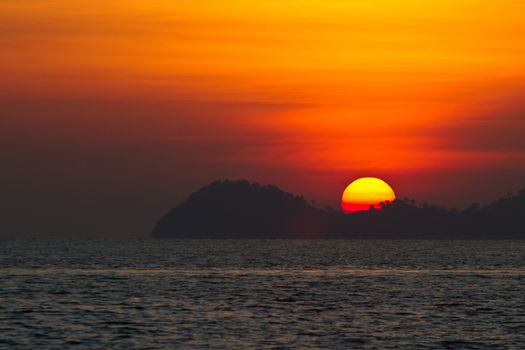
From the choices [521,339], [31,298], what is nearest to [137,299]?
[31,298]

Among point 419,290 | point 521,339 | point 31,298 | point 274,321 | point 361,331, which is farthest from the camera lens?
point 419,290

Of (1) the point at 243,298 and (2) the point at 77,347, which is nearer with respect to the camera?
(2) the point at 77,347

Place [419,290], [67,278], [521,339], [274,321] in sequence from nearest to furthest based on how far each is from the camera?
→ [521,339] → [274,321] → [419,290] → [67,278]

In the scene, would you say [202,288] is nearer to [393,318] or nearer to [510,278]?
[393,318]

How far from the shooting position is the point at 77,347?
201 ft

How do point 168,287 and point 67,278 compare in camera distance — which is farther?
point 67,278

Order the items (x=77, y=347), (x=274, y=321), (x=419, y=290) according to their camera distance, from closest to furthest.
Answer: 1. (x=77, y=347)
2. (x=274, y=321)
3. (x=419, y=290)

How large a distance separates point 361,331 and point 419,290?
1792 inches

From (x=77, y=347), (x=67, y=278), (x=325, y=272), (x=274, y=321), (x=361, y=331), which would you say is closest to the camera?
(x=77, y=347)

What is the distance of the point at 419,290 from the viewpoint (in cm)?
11469

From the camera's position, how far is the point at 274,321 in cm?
7588

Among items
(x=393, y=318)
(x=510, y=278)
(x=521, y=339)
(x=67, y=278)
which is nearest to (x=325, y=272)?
(x=510, y=278)

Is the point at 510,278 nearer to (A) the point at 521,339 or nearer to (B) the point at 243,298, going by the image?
(B) the point at 243,298

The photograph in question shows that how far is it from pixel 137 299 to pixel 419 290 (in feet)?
111
